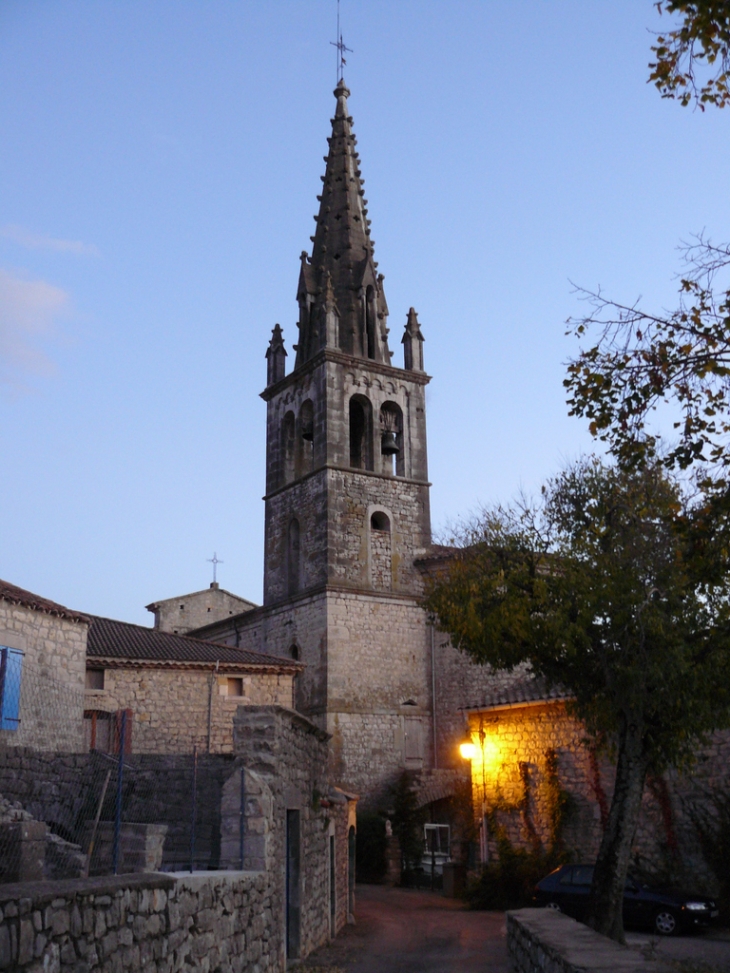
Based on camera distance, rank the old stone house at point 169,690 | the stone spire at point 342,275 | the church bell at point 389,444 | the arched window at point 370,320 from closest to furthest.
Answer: the old stone house at point 169,690 < the church bell at point 389,444 < the stone spire at point 342,275 < the arched window at point 370,320

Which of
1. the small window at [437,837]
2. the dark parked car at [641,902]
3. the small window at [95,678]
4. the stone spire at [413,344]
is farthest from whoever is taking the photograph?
the stone spire at [413,344]

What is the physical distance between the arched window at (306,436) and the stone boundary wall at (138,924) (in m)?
25.8

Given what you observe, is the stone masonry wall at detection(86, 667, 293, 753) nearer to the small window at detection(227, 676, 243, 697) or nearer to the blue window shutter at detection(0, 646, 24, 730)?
the small window at detection(227, 676, 243, 697)

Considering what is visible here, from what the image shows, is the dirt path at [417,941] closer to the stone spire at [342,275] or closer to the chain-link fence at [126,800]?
the chain-link fence at [126,800]

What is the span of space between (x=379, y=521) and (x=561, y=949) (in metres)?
26.9

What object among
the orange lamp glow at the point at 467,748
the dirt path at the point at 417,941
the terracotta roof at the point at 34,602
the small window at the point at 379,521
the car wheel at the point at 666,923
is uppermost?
the small window at the point at 379,521

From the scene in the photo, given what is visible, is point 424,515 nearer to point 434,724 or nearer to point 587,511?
point 434,724

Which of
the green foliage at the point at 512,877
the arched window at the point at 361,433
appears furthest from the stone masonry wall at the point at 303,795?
the arched window at the point at 361,433

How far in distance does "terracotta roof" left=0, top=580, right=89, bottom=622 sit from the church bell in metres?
16.1

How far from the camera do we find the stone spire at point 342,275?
36.3m

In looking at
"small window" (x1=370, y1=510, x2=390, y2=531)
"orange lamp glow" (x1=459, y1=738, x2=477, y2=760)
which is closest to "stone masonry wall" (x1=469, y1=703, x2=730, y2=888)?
"orange lamp glow" (x1=459, y1=738, x2=477, y2=760)

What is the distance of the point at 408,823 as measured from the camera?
28812 millimetres

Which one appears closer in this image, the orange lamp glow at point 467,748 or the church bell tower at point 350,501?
the orange lamp glow at point 467,748

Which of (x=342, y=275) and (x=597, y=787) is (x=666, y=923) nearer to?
(x=597, y=787)
